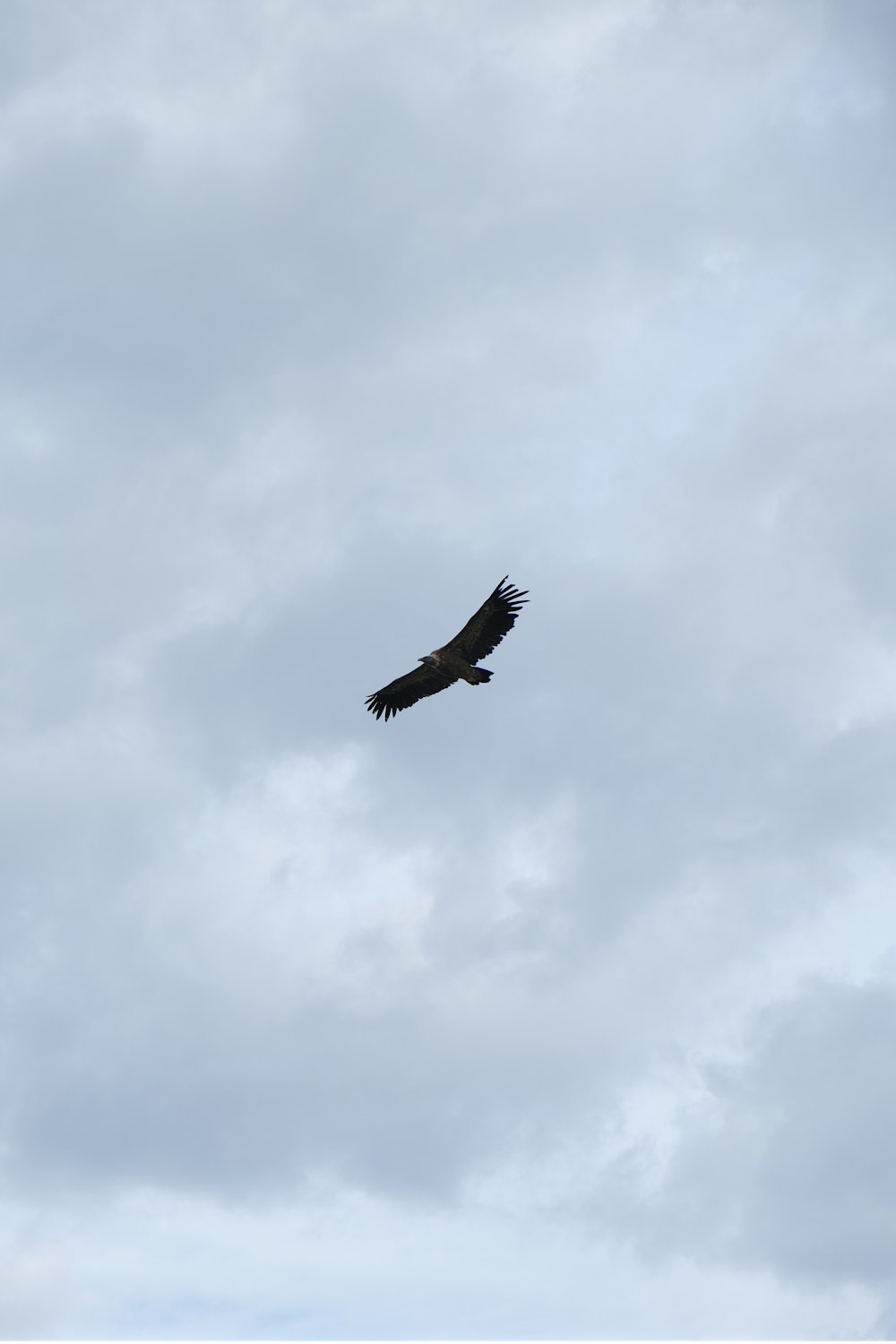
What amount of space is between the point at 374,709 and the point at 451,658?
680 cm

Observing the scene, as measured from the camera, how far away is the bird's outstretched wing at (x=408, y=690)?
105562mm

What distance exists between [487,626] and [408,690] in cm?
714

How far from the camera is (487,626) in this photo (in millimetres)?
102250

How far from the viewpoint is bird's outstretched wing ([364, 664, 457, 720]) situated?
346 ft

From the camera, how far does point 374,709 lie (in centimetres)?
10838

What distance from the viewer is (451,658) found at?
103 m

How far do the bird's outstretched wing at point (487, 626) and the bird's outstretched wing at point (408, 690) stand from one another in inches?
82.7

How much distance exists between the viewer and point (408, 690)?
107562 millimetres

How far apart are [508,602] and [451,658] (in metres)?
3.87

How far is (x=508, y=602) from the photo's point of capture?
102 m

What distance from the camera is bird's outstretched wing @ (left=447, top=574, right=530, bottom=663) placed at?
4001 inches

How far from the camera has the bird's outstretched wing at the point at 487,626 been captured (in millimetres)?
101625

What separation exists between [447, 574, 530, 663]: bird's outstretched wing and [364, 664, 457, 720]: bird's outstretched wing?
210cm

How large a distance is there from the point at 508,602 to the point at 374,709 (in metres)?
10.3
